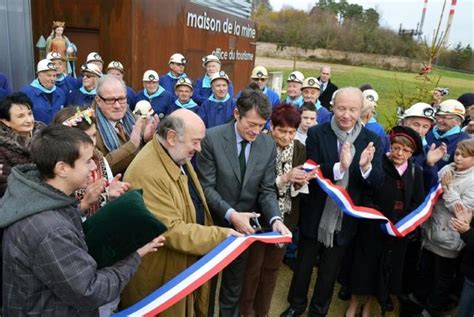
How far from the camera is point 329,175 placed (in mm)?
3668

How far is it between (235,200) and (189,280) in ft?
3.11

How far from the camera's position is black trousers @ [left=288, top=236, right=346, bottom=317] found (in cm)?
392

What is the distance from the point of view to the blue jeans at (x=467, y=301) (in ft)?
11.9

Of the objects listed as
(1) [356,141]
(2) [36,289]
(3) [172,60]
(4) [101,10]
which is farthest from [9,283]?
(4) [101,10]

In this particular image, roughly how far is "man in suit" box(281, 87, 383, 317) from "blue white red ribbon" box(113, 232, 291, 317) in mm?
1202

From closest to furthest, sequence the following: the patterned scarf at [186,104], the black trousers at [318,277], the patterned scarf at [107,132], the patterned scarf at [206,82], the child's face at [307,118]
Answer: the patterned scarf at [107,132], the black trousers at [318,277], the child's face at [307,118], the patterned scarf at [186,104], the patterned scarf at [206,82]

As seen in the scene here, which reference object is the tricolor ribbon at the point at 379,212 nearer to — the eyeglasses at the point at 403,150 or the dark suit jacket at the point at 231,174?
the dark suit jacket at the point at 231,174

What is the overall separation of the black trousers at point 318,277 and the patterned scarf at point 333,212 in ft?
0.58

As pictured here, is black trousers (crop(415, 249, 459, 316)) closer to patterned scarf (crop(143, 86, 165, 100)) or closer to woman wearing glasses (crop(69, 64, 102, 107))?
patterned scarf (crop(143, 86, 165, 100))

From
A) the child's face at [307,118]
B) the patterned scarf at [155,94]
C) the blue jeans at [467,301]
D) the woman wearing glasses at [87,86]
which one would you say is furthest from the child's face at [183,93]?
the blue jeans at [467,301]

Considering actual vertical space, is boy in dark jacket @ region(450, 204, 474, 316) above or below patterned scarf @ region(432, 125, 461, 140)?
below

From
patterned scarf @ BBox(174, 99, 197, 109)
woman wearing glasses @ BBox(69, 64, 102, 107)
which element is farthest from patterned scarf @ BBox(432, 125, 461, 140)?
woman wearing glasses @ BBox(69, 64, 102, 107)

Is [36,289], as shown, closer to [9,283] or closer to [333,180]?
[9,283]

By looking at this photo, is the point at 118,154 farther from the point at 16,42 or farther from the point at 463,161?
the point at 16,42
